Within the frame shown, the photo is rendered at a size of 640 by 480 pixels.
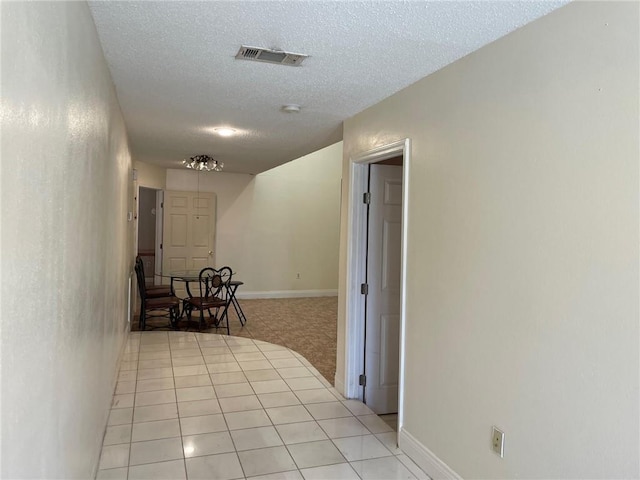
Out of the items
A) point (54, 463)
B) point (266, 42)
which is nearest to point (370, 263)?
point (266, 42)

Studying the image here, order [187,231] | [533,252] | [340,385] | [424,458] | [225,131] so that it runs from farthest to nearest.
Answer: [187,231] → [225,131] → [340,385] → [424,458] → [533,252]

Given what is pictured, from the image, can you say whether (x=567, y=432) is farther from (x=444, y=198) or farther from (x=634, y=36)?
(x=634, y=36)

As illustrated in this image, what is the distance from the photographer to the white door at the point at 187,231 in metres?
8.03

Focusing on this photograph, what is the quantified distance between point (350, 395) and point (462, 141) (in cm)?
235

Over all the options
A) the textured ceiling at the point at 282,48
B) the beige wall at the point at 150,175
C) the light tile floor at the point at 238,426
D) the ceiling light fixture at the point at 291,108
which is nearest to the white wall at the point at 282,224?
the beige wall at the point at 150,175

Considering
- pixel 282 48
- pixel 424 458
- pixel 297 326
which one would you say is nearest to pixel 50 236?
pixel 282 48

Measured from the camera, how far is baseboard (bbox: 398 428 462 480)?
98.7 inches

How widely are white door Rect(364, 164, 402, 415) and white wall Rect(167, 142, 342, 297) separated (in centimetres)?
532

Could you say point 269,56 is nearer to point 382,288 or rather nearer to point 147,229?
point 382,288

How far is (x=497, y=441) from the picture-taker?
7.00 ft

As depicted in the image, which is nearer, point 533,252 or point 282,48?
point 533,252

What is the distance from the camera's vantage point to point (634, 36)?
1.55 metres

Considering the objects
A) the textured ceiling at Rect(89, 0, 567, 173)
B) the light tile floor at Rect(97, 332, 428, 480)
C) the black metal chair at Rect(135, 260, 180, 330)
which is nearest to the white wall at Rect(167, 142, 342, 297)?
the black metal chair at Rect(135, 260, 180, 330)

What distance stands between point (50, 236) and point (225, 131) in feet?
10.6
